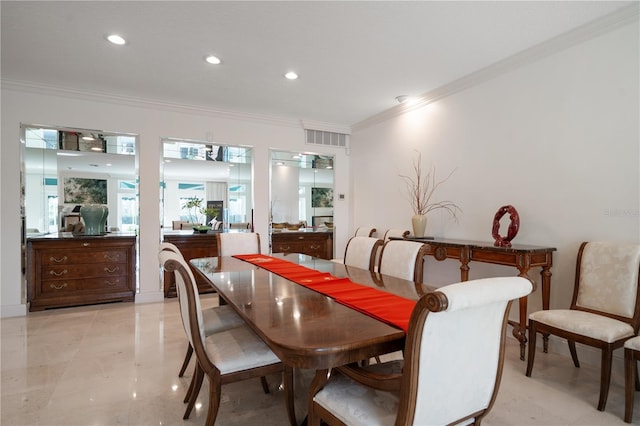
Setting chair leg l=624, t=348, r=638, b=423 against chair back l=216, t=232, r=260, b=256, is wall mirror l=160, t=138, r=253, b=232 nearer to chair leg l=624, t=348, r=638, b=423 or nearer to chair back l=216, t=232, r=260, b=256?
chair back l=216, t=232, r=260, b=256

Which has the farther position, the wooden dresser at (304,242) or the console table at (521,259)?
the wooden dresser at (304,242)

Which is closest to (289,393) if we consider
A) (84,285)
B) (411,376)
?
(411,376)

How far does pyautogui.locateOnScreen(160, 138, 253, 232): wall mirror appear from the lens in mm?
4766

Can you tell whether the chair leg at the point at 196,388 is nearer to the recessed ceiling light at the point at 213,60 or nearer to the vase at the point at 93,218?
the recessed ceiling light at the point at 213,60

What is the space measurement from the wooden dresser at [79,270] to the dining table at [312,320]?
2597 mm

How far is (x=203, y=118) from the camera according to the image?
467 centimetres

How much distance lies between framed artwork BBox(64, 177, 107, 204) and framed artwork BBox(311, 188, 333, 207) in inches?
126

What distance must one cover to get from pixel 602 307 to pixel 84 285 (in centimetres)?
519

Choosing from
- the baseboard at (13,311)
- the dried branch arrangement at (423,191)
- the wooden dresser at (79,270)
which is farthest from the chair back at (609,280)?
the baseboard at (13,311)

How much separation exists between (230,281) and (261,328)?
0.91 m

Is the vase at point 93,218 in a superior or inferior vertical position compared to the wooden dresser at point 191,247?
superior

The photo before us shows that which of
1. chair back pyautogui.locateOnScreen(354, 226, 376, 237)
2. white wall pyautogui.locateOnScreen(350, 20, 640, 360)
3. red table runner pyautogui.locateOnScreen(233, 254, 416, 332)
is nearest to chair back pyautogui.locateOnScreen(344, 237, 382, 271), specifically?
red table runner pyautogui.locateOnScreen(233, 254, 416, 332)

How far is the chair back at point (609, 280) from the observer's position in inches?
87.0

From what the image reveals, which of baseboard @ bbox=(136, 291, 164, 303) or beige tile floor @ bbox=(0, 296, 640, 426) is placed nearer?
beige tile floor @ bbox=(0, 296, 640, 426)
